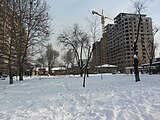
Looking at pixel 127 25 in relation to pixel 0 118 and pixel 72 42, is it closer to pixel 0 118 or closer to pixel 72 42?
pixel 72 42

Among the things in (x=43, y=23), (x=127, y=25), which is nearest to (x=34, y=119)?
(x=43, y=23)

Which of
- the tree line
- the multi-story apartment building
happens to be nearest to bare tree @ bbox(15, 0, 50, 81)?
the tree line

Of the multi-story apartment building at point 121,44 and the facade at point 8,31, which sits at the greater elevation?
the multi-story apartment building at point 121,44

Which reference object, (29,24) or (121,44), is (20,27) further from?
(121,44)

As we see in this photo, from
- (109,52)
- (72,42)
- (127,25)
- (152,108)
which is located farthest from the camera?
(109,52)

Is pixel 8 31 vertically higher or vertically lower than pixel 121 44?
lower

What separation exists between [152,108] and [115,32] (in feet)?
319

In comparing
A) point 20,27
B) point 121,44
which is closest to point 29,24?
point 20,27

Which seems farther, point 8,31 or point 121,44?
point 121,44

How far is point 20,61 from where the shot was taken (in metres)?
34.6

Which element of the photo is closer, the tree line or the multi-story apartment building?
the tree line

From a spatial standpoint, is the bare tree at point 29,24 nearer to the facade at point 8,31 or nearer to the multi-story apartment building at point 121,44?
the facade at point 8,31

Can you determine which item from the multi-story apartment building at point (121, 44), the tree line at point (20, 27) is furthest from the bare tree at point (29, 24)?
the multi-story apartment building at point (121, 44)

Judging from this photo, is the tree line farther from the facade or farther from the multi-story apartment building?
the multi-story apartment building
